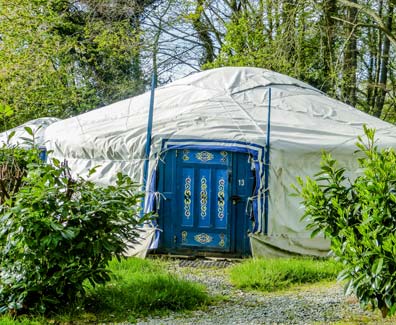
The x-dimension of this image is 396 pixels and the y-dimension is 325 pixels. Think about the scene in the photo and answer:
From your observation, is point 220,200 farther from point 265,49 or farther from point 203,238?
point 265,49

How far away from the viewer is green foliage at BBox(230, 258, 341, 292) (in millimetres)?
5227

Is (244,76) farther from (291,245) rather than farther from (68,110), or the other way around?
(68,110)

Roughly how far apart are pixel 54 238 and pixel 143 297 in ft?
3.25

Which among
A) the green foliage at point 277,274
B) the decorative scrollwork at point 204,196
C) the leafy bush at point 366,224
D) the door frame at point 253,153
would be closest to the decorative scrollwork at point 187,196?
the decorative scrollwork at point 204,196

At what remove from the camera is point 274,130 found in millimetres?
6992

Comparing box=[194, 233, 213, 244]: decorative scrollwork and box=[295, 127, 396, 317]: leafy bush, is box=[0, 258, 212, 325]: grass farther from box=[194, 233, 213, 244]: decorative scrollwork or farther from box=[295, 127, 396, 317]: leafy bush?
box=[194, 233, 213, 244]: decorative scrollwork

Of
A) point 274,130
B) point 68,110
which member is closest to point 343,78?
point 274,130

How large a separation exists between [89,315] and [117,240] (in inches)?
22.8

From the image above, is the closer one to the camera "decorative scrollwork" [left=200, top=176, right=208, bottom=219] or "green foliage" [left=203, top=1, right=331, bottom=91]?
"decorative scrollwork" [left=200, top=176, right=208, bottom=219]

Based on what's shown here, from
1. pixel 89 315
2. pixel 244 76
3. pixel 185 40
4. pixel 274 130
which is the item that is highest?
pixel 185 40

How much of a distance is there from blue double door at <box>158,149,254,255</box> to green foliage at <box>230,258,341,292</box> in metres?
0.96

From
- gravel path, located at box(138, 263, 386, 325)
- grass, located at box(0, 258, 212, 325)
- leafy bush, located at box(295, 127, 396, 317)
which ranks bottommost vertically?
gravel path, located at box(138, 263, 386, 325)

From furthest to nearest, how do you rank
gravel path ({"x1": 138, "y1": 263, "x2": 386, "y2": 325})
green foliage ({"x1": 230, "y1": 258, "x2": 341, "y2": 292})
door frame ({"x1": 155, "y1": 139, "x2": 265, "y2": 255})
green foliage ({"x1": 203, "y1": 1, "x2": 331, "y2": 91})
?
green foliage ({"x1": 203, "y1": 1, "x2": 331, "y2": 91}) < door frame ({"x1": 155, "y1": 139, "x2": 265, "y2": 255}) < green foliage ({"x1": 230, "y1": 258, "x2": 341, "y2": 292}) < gravel path ({"x1": 138, "y1": 263, "x2": 386, "y2": 325})

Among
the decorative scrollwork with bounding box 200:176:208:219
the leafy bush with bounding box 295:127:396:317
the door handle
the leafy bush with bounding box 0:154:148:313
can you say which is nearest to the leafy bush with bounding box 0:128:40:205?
the leafy bush with bounding box 0:154:148:313
